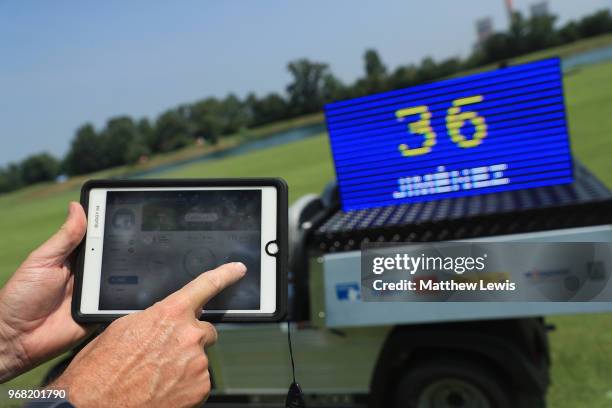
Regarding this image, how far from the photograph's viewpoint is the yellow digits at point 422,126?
2.95 meters

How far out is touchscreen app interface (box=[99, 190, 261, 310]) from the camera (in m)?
1.76

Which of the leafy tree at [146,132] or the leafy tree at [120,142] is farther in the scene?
the leafy tree at [146,132]

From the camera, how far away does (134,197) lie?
71.3 inches

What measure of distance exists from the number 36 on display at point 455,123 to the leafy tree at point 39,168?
47.3 metres

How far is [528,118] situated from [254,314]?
6.09 feet

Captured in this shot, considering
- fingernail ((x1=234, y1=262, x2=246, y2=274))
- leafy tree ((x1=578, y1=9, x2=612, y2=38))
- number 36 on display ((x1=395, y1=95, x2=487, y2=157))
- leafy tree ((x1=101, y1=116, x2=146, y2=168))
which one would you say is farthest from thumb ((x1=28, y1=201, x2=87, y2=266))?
leafy tree ((x1=578, y1=9, x2=612, y2=38))

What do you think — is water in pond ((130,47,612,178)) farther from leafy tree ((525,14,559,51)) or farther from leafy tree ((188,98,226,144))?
leafy tree ((525,14,559,51))

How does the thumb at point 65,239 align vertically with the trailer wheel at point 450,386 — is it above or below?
above

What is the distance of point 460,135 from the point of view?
2.92m

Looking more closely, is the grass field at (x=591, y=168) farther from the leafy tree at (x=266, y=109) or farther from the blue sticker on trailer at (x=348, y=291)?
the leafy tree at (x=266, y=109)

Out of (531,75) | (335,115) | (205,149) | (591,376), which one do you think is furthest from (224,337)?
(205,149)

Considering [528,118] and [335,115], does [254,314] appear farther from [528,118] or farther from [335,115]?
[528,118]

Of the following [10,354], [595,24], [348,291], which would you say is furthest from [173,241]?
[595,24]

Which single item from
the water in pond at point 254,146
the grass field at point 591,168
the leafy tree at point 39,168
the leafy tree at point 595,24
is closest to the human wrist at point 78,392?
the grass field at point 591,168
